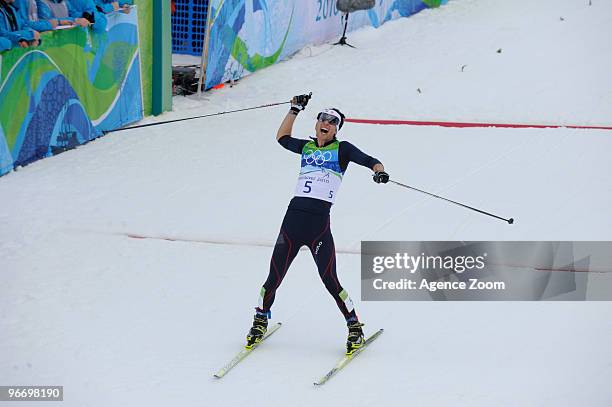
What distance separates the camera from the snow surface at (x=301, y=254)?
6.75 metres

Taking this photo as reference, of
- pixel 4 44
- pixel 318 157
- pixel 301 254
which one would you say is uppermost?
pixel 318 157

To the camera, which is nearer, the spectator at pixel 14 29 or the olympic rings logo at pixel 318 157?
the olympic rings logo at pixel 318 157

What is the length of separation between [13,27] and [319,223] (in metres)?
5.77

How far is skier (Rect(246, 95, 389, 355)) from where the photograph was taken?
707 centimetres

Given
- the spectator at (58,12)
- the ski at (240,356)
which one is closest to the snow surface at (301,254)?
the ski at (240,356)

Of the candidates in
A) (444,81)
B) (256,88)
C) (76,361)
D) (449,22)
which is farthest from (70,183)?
(449,22)

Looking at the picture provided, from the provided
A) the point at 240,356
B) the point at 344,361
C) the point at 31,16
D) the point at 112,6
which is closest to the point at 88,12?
the point at 112,6

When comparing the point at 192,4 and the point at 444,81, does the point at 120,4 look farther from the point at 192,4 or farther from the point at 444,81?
the point at 444,81

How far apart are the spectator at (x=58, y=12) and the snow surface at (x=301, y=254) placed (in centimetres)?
156

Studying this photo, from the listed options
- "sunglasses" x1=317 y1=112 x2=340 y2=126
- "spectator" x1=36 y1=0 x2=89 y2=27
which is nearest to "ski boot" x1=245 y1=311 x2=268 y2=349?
"sunglasses" x1=317 y1=112 x2=340 y2=126

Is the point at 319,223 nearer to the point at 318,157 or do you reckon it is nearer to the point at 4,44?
the point at 318,157

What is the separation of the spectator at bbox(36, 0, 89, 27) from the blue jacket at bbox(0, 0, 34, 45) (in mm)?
511

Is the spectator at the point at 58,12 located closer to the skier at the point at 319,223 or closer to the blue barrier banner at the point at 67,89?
the blue barrier banner at the point at 67,89

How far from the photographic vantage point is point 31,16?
11.7 metres
